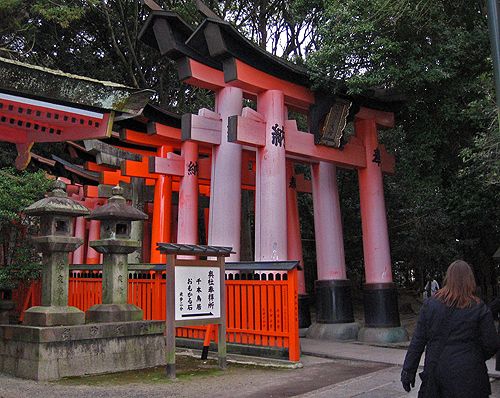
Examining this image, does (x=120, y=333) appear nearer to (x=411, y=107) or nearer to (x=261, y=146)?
(x=261, y=146)

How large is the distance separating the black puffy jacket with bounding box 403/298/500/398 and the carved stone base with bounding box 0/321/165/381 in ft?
17.6

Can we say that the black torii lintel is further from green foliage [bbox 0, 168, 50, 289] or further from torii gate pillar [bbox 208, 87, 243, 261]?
green foliage [bbox 0, 168, 50, 289]

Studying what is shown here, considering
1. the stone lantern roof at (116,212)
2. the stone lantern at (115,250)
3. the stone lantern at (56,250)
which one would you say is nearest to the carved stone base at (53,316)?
the stone lantern at (56,250)

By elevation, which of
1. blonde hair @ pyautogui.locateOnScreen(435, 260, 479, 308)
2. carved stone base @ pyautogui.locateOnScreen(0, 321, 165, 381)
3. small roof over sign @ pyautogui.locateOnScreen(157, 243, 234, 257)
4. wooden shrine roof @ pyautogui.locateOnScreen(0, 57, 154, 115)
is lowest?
carved stone base @ pyautogui.locateOnScreen(0, 321, 165, 381)

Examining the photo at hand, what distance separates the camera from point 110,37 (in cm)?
2164

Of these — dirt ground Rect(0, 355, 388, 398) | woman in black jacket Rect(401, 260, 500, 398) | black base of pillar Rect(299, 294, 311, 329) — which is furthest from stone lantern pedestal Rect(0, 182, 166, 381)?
woman in black jacket Rect(401, 260, 500, 398)

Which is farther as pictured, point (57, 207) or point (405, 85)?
point (405, 85)

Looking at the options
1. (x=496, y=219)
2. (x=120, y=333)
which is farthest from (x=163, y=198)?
(x=496, y=219)

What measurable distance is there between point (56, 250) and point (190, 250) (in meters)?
2.20

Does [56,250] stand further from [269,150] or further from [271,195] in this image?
[269,150]

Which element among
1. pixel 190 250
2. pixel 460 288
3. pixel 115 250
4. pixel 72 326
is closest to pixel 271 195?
pixel 190 250

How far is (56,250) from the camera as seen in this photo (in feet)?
27.6

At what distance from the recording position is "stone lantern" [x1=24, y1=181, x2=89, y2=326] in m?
8.12

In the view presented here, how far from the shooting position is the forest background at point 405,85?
1038 centimetres
